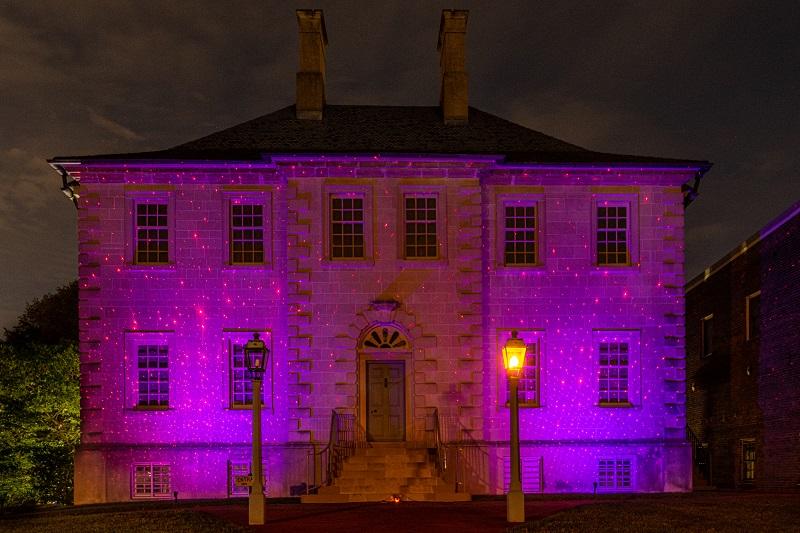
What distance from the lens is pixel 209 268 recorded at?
78.9 ft

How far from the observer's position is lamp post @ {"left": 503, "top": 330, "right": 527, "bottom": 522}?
16.7 meters

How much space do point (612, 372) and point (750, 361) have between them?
189 inches

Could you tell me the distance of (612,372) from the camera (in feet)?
79.9

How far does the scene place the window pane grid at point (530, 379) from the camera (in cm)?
2419

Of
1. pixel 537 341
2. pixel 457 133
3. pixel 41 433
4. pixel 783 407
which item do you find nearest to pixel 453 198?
pixel 457 133

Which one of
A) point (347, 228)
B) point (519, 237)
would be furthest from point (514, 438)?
point (347, 228)

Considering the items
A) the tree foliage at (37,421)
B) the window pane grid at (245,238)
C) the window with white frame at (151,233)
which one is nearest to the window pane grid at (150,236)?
the window with white frame at (151,233)

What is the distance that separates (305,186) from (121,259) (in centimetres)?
557

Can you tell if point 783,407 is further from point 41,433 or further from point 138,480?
point 41,433

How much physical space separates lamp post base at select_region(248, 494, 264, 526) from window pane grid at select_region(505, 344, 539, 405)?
948 centimetres

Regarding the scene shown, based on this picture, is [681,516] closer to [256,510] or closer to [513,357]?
[513,357]

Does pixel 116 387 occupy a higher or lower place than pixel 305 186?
lower

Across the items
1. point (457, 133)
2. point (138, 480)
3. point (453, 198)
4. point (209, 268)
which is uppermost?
point (457, 133)

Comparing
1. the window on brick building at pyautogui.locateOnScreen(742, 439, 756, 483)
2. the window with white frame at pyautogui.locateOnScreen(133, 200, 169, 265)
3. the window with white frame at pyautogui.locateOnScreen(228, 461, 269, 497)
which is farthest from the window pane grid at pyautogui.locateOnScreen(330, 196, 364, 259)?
the window on brick building at pyautogui.locateOnScreen(742, 439, 756, 483)
